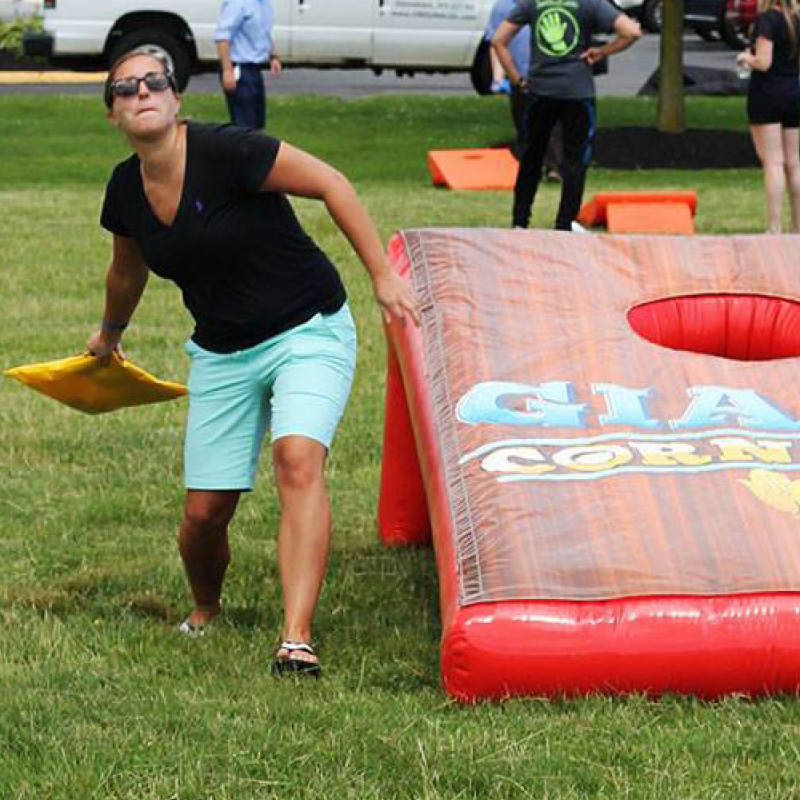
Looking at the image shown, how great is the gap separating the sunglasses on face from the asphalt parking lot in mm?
20217

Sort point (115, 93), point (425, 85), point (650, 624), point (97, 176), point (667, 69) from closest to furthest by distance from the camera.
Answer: point (650, 624), point (115, 93), point (97, 176), point (667, 69), point (425, 85)

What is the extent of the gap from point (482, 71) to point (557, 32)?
11841mm

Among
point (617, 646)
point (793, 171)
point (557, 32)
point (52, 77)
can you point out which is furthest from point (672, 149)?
point (617, 646)

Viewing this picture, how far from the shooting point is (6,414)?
360 inches

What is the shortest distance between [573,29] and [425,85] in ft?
48.2

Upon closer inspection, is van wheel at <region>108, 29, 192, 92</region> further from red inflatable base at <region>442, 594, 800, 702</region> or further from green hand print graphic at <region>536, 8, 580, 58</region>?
red inflatable base at <region>442, 594, 800, 702</region>

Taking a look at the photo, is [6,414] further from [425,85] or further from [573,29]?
[425,85]

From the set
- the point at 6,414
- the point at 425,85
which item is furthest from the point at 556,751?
the point at 425,85

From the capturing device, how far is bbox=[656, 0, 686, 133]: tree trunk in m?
20.3

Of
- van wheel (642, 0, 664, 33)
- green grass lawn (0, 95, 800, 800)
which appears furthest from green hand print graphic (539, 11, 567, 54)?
van wheel (642, 0, 664, 33)

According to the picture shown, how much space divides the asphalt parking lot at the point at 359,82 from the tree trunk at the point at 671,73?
6.01 m

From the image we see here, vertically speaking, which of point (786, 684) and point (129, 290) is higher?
point (129, 290)

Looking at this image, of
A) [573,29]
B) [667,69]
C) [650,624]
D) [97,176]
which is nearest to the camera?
[650,624]

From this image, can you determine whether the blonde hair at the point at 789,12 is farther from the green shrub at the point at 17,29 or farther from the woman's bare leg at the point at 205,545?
the green shrub at the point at 17,29
